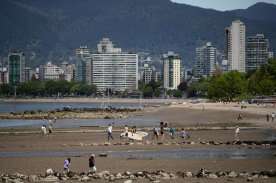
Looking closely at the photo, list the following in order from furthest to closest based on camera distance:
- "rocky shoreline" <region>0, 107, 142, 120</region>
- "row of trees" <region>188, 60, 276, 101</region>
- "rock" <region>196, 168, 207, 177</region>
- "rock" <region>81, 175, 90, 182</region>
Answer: "row of trees" <region>188, 60, 276, 101</region>
"rocky shoreline" <region>0, 107, 142, 120</region>
"rock" <region>196, 168, 207, 177</region>
"rock" <region>81, 175, 90, 182</region>

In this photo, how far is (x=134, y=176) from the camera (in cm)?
2403

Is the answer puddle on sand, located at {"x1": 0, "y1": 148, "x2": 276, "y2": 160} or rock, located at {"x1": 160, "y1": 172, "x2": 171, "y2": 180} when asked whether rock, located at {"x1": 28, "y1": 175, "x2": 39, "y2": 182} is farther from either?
puddle on sand, located at {"x1": 0, "y1": 148, "x2": 276, "y2": 160}

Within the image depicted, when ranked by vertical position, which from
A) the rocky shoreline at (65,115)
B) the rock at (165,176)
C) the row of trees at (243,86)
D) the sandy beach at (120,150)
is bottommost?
the rocky shoreline at (65,115)

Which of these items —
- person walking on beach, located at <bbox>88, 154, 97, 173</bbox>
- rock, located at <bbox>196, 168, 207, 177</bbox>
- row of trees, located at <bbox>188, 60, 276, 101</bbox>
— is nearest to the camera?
rock, located at <bbox>196, 168, 207, 177</bbox>

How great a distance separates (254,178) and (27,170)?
8984 millimetres

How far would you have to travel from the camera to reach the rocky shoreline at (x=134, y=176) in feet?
77.1

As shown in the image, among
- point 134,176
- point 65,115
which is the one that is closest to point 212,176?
point 134,176

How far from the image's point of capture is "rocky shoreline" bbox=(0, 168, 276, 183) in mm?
23500

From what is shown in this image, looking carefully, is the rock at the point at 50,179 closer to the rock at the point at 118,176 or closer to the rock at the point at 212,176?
→ the rock at the point at 118,176

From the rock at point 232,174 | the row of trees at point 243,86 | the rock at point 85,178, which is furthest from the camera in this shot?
the row of trees at point 243,86

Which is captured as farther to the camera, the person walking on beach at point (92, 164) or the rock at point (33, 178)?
the person walking on beach at point (92, 164)

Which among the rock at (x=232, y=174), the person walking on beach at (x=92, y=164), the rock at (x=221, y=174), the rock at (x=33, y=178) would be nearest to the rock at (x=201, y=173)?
the rock at (x=221, y=174)

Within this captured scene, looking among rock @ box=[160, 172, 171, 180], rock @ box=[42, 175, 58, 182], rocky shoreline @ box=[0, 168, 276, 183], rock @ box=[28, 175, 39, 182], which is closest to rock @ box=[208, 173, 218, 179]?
rocky shoreline @ box=[0, 168, 276, 183]

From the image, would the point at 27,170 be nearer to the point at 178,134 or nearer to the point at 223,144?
the point at 223,144
